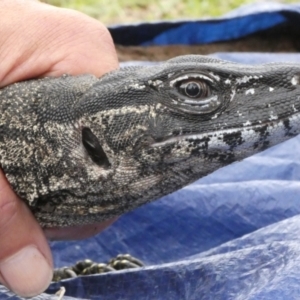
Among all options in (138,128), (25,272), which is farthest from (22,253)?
(138,128)

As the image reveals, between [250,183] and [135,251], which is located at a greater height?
[250,183]

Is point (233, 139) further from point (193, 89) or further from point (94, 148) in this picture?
point (94, 148)

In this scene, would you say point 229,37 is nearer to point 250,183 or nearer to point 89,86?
point 250,183

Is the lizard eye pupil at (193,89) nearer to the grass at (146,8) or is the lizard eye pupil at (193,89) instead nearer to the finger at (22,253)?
the finger at (22,253)

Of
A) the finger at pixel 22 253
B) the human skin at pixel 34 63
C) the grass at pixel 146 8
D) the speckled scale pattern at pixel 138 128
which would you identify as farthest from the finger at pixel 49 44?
the grass at pixel 146 8

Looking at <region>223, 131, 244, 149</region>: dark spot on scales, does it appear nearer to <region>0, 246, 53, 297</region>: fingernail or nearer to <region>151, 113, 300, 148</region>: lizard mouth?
<region>151, 113, 300, 148</region>: lizard mouth

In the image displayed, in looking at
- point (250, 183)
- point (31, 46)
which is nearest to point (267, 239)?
point (250, 183)

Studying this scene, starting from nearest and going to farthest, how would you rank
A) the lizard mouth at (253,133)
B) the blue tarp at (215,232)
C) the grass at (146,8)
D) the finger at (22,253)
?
1. the lizard mouth at (253,133)
2. the finger at (22,253)
3. the blue tarp at (215,232)
4. the grass at (146,8)
